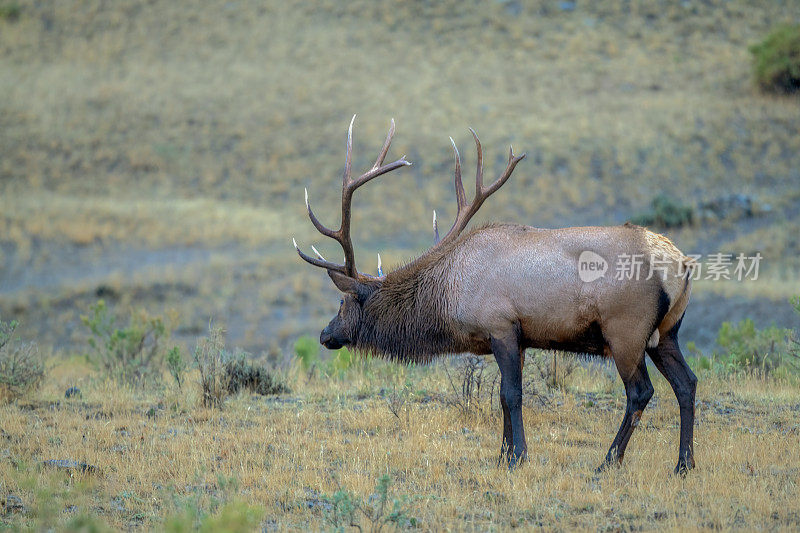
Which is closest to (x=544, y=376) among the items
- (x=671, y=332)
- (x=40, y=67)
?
(x=671, y=332)

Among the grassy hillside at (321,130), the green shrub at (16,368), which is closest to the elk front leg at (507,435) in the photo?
the green shrub at (16,368)

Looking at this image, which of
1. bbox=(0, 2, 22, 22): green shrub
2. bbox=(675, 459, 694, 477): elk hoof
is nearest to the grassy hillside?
bbox=(0, 2, 22, 22): green shrub

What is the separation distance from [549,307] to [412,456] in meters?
1.82

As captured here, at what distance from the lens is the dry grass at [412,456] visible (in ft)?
22.0

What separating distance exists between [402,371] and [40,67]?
38962mm

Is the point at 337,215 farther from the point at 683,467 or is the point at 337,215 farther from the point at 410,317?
the point at 683,467

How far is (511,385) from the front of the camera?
830 cm

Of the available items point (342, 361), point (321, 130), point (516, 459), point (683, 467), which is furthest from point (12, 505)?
point (321, 130)

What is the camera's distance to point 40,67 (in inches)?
1767

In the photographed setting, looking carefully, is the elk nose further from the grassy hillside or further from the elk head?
the grassy hillside

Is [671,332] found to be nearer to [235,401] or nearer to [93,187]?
[235,401]

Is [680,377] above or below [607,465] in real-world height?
above

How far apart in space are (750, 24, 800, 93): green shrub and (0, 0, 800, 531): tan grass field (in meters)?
0.77

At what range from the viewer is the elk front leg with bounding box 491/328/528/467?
8234 millimetres
